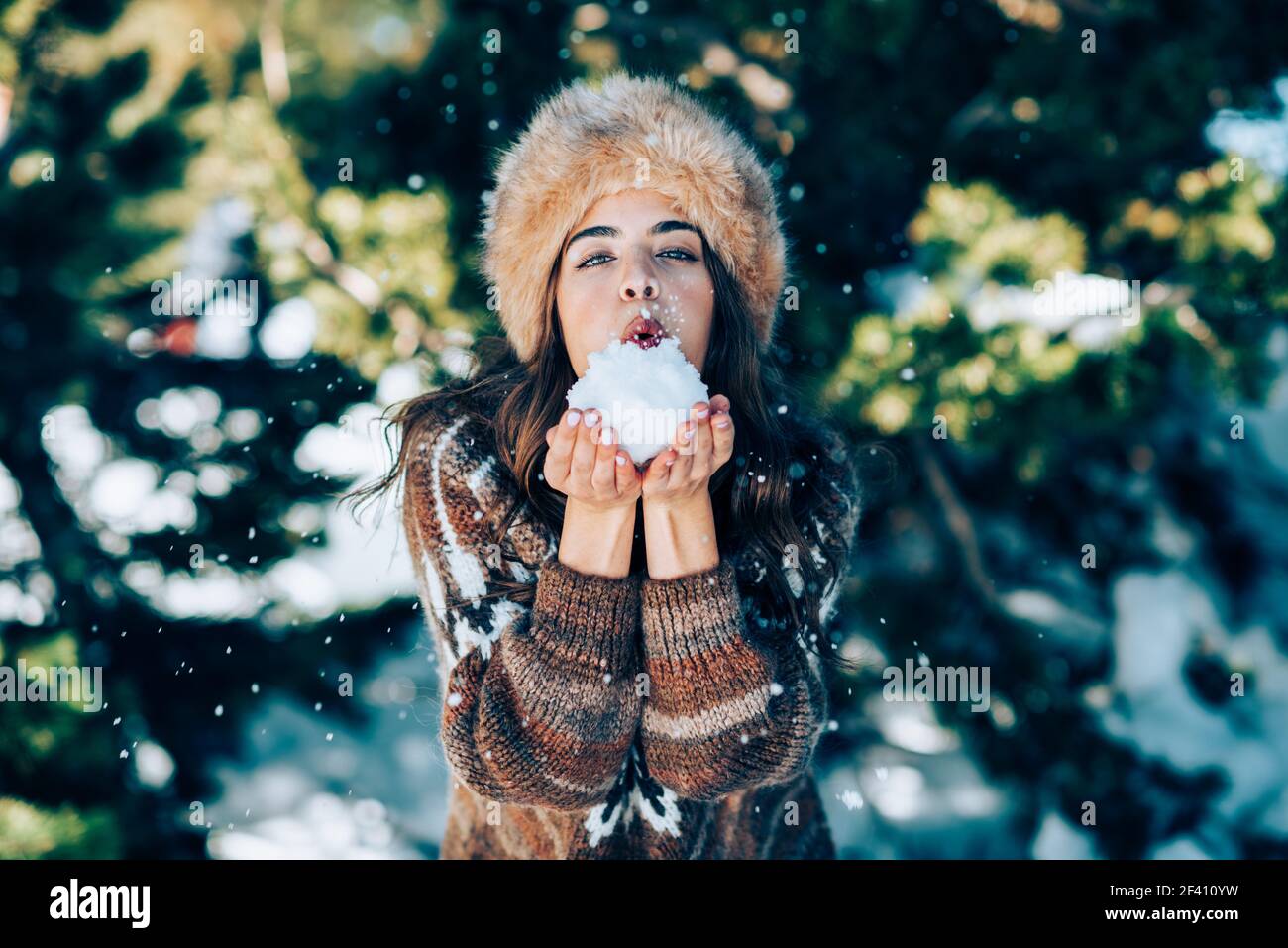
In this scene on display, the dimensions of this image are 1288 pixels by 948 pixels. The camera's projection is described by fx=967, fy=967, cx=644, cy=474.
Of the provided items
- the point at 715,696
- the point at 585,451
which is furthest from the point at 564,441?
the point at 715,696

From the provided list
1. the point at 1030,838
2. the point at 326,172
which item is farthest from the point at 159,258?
the point at 1030,838

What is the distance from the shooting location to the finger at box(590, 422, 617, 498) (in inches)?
44.4

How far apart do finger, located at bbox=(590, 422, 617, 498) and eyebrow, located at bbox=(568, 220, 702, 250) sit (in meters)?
0.31

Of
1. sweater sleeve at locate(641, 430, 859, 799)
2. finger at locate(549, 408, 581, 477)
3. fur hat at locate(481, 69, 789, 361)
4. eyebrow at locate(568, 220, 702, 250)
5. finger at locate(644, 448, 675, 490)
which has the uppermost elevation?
fur hat at locate(481, 69, 789, 361)

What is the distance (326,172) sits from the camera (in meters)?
2.11

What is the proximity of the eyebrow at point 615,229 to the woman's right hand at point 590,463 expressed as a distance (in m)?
0.29

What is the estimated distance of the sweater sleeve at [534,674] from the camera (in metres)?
1.18

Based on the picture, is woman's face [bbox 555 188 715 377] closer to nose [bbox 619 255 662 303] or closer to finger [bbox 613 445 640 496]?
nose [bbox 619 255 662 303]

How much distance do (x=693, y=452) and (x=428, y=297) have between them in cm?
107

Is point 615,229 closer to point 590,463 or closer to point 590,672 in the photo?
Answer: point 590,463

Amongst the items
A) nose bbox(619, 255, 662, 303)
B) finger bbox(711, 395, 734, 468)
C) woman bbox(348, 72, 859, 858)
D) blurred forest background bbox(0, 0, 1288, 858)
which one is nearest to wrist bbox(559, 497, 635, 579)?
woman bbox(348, 72, 859, 858)

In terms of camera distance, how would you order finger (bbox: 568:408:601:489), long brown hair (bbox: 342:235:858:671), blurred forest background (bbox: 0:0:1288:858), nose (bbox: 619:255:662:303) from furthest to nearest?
blurred forest background (bbox: 0:0:1288:858) → long brown hair (bbox: 342:235:858:671) → nose (bbox: 619:255:662:303) → finger (bbox: 568:408:601:489)

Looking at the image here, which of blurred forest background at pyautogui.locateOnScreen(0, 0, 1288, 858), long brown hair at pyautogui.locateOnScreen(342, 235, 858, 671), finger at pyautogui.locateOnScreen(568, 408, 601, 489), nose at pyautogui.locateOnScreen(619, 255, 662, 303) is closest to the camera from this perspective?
finger at pyautogui.locateOnScreen(568, 408, 601, 489)

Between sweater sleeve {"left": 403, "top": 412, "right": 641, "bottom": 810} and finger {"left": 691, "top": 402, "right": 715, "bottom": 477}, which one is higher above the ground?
finger {"left": 691, "top": 402, "right": 715, "bottom": 477}
